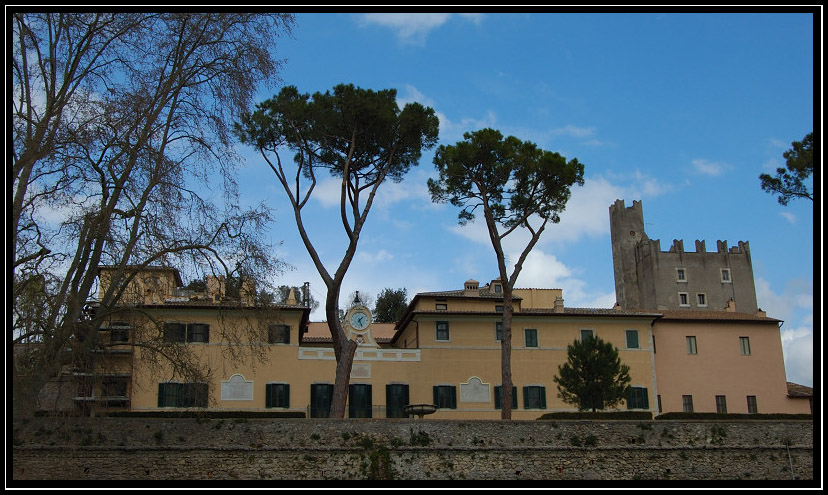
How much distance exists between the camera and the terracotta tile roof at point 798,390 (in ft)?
117

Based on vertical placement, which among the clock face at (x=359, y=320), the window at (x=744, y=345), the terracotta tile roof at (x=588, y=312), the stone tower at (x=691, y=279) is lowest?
the window at (x=744, y=345)

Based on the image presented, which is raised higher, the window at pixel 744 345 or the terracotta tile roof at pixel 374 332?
the terracotta tile roof at pixel 374 332

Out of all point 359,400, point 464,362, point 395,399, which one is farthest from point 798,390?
point 359,400

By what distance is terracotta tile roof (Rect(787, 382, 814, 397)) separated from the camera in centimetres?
3569

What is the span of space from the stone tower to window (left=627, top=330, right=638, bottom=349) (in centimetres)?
2222

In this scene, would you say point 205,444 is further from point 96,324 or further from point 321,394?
point 321,394

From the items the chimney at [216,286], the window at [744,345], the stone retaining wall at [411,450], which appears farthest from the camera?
the window at [744,345]

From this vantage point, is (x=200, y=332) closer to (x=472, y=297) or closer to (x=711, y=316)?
(x=472, y=297)

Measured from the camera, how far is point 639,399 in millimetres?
33594

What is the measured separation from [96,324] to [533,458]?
1278 centimetres

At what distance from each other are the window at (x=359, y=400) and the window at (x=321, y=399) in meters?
0.92

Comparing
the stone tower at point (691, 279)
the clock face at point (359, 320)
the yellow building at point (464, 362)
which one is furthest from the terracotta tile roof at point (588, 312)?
the stone tower at point (691, 279)

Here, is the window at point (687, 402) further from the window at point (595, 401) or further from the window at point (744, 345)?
the window at point (595, 401)
